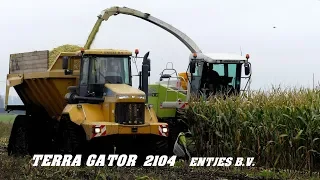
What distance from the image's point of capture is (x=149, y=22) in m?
21.1

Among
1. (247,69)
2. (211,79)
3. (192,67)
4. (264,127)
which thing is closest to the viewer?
(264,127)

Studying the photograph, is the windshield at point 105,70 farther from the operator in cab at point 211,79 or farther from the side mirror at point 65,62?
the operator in cab at point 211,79

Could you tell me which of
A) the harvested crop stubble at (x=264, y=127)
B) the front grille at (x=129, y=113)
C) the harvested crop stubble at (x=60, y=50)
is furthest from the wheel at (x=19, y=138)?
the harvested crop stubble at (x=264, y=127)

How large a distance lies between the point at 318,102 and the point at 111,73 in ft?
14.3

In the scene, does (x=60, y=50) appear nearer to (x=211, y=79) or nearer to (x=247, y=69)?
(x=211, y=79)

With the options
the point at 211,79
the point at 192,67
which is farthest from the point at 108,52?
the point at 211,79

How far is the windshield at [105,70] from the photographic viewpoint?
40.8 ft

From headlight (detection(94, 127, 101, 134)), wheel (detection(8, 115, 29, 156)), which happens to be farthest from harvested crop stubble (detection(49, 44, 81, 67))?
headlight (detection(94, 127, 101, 134))

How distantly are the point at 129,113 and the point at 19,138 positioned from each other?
425cm

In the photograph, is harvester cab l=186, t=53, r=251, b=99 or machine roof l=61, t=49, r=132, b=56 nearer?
machine roof l=61, t=49, r=132, b=56

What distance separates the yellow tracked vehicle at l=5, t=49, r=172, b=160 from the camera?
11656 millimetres

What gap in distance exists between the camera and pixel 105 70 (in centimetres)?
1256

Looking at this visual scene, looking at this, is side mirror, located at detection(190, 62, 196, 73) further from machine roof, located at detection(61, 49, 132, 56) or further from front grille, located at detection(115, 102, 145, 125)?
front grille, located at detection(115, 102, 145, 125)

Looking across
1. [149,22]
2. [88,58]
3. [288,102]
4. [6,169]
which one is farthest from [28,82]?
[149,22]
